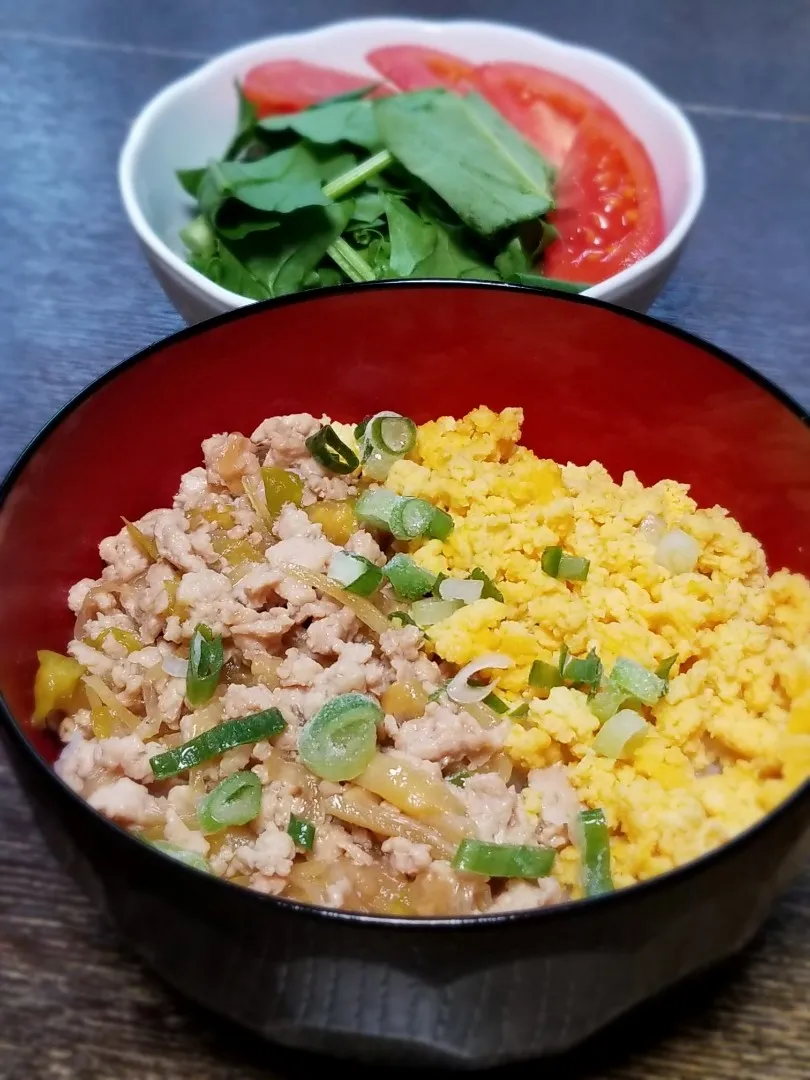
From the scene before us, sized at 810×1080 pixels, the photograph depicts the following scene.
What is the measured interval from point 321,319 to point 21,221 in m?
1.01

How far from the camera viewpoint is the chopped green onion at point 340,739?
3.29 feet

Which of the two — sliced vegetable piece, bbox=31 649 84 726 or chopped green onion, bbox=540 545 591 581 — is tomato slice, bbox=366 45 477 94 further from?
sliced vegetable piece, bbox=31 649 84 726

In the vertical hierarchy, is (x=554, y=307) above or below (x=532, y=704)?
above

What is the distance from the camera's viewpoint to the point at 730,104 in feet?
7.73

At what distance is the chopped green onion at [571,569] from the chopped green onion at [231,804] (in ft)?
1.32

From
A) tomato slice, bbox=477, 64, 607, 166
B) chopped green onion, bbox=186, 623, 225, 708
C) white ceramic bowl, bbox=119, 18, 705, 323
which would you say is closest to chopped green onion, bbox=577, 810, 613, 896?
chopped green onion, bbox=186, 623, 225, 708

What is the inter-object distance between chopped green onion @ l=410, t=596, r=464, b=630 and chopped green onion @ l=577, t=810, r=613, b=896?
264mm

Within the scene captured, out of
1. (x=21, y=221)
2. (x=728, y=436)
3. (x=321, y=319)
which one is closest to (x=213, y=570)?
(x=321, y=319)

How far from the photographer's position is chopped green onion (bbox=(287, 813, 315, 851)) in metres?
0.96

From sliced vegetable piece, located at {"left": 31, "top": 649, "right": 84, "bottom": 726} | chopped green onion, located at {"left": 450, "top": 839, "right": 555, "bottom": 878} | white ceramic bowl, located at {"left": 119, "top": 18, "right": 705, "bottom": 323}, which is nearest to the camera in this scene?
chopped green onion, located at {"left": 450, "top": 839, "right": 555, "bottom": 878}

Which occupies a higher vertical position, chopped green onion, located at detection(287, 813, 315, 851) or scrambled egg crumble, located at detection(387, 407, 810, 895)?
scrambled egg crumble, located at detection(387, 407, 810, 895)

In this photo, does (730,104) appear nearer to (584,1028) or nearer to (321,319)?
(321,319)

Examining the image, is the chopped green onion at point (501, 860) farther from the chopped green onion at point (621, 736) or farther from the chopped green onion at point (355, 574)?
the chopped green onion at point (355, 574)

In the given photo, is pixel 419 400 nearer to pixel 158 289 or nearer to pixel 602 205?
pixel 602 205
